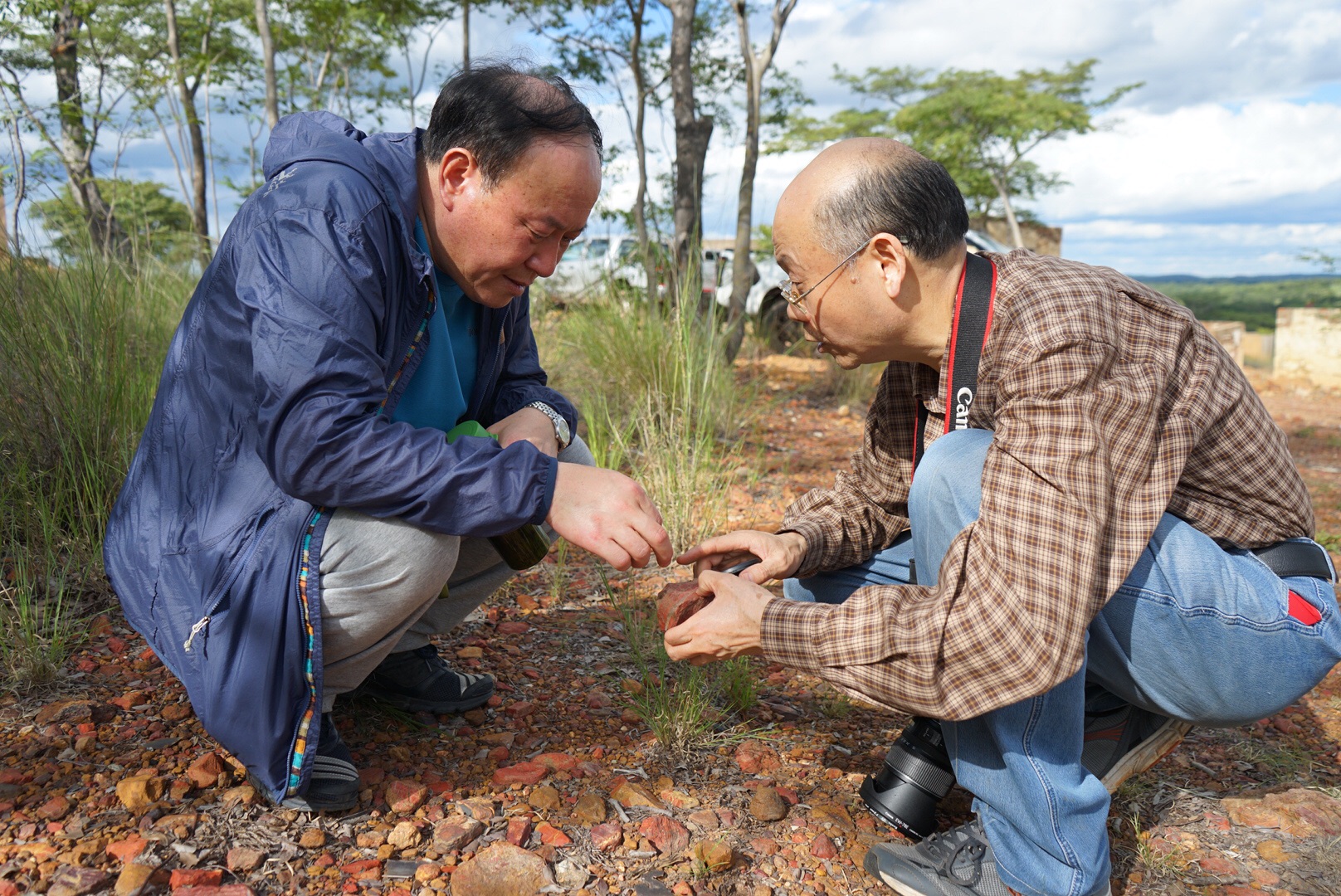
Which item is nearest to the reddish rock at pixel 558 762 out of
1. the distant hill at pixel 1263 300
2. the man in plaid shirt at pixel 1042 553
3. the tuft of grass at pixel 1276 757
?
the man in plaid shirt at pixel 1042 553

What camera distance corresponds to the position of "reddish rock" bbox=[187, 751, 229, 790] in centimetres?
165

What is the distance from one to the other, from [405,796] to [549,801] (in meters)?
0.26

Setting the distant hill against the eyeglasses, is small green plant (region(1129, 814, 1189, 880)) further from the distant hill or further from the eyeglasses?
the distant hill

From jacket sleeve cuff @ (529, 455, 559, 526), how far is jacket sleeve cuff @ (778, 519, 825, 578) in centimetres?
57

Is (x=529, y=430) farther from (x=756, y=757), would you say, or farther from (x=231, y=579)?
(x=756, y=757)

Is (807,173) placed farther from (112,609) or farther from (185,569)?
(112,609)

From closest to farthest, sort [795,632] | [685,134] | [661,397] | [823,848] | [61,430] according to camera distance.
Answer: [795,632]
[823,848]
[61,430]
[661,397]
[685,134]

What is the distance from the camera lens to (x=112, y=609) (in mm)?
2375

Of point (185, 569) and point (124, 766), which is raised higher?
point (185, 569)

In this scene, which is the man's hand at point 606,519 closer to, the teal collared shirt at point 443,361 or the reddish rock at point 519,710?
the teal collared shirt at point 443,361

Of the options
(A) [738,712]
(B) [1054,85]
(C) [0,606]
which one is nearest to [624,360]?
→ (A) [738,712]

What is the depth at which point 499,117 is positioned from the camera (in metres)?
1.63

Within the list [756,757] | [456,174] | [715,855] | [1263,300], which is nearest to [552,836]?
[715,855]

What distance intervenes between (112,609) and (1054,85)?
19268 millimetres
